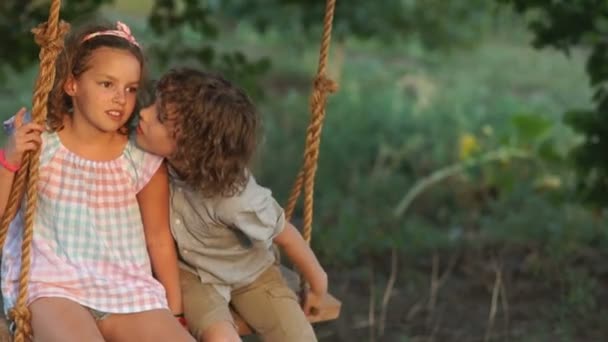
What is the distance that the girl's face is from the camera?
8.63ft

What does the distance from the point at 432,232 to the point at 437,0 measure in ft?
9.89

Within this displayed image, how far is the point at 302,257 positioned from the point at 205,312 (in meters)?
0.32

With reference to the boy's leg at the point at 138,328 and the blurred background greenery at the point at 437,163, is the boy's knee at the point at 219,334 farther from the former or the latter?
the blurred background greenery at the point at 437,163

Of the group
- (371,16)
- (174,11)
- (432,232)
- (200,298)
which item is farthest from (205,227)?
(371,16)

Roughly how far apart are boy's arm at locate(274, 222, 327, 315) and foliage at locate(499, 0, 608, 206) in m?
1.96

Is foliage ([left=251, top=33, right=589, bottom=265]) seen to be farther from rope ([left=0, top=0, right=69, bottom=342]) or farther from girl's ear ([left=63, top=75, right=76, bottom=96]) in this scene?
rope ([left=0, top=0, right=69, bottom=342])

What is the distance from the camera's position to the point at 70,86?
105 inches

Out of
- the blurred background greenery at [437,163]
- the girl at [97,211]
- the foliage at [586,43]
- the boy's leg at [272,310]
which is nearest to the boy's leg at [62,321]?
the girl at [97,211]

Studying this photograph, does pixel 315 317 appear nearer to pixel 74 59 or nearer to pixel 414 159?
pixel 74 59

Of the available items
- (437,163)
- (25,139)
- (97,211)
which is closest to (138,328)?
(97,211)

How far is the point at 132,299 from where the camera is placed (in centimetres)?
267

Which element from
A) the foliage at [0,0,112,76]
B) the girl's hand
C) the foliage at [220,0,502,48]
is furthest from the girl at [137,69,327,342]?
the foliage at [220,0,502,48]

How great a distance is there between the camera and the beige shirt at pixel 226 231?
106 inches

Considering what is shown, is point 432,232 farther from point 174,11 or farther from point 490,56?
point 490,56
